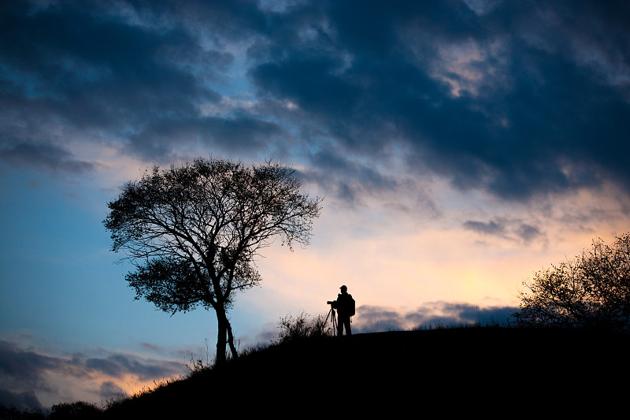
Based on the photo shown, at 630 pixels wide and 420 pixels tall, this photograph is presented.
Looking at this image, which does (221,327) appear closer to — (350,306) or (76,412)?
(76,412)

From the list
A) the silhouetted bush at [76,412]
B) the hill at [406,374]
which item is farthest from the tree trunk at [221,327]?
the hill at [406,374]

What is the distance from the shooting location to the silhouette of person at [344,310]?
20828 millimetres

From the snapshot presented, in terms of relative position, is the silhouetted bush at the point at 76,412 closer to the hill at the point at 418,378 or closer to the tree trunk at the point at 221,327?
the hill at the point at 418,378

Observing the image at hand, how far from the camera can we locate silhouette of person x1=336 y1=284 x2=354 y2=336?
20.8 m

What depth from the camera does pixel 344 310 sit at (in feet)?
68.4

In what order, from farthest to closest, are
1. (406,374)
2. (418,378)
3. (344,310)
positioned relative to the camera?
(344,310), (406,374), (418,378)

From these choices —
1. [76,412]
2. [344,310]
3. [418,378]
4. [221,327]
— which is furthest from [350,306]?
[76,412]

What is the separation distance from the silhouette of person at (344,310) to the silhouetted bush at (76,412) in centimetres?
1086

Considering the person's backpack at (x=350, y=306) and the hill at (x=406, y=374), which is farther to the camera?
the person's backpack at (x=350, y=306)

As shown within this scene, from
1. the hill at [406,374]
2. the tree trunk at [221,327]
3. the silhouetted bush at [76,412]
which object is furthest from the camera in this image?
the tree trunk at [221,327]

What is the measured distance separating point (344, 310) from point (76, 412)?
14.6m

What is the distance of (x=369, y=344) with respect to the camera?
631 inches

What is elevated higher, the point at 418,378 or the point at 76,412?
the point at 418,378

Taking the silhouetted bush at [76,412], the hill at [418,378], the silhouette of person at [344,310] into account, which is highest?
the silhouette of person at [344,310]
